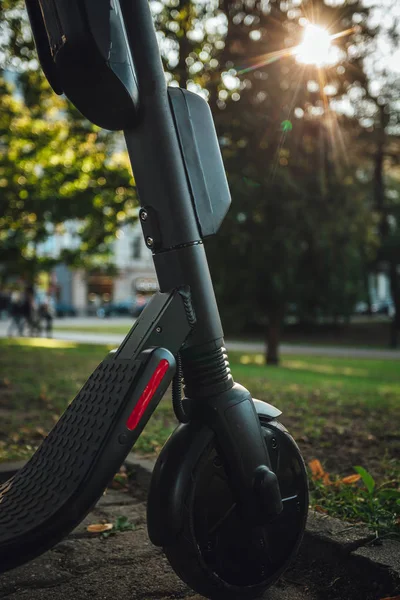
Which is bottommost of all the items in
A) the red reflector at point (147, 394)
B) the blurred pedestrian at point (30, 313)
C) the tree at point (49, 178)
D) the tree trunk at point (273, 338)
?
the tree trunk at point (273, 338)

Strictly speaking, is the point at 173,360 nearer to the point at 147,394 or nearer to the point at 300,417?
the point at 147,394

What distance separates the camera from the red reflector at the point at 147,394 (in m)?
1.75

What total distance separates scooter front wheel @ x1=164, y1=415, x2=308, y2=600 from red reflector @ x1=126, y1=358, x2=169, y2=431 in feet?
0.99

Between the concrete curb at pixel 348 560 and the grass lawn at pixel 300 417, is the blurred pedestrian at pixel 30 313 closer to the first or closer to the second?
the grass lawn at pixel 300 417

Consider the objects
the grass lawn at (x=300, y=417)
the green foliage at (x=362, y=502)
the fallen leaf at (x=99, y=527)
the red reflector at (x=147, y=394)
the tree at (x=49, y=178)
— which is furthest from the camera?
the tree at (x=49, y=178)

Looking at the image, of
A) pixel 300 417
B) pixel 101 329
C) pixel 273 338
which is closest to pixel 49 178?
pixel 273 338

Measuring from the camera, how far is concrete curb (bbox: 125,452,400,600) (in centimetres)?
220

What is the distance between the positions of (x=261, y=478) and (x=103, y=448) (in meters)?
0.54

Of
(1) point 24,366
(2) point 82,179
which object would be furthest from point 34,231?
(1) point 24,366

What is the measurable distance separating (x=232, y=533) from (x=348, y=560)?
1.95 ft

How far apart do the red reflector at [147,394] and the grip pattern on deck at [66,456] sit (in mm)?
43

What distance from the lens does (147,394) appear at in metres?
1.78

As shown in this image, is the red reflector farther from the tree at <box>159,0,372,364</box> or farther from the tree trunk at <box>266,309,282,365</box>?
the tree trunk at <box>266,309,282,365</box>

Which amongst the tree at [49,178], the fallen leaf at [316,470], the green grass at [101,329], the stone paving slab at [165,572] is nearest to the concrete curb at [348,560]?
the stone paving slab at [165,572]
